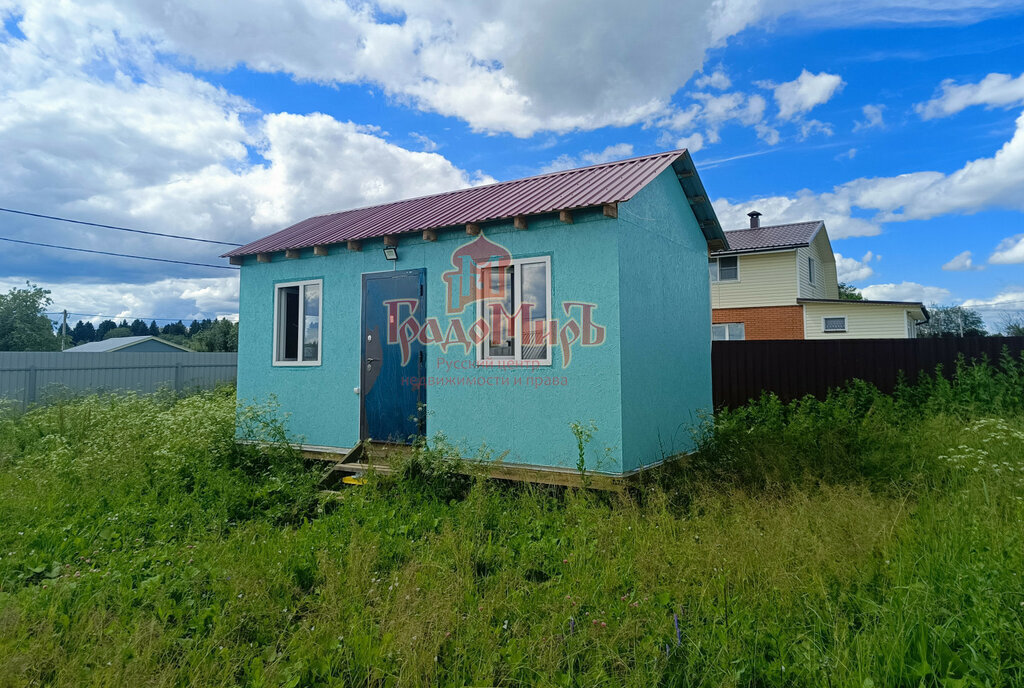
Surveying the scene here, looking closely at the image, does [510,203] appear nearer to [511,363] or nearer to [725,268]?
[511,363]

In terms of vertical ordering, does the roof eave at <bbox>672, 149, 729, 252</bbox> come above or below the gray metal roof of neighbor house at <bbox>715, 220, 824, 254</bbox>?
below

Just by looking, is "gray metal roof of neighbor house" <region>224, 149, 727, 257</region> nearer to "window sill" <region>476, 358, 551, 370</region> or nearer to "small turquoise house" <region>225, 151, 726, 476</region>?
"small turquoise house" <region>225, 151, 726, 476</region>

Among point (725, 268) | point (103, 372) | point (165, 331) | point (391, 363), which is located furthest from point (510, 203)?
point (165, 331)

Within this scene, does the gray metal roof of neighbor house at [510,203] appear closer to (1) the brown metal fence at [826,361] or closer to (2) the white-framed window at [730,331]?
(1) the brown metal fence at [826,361]

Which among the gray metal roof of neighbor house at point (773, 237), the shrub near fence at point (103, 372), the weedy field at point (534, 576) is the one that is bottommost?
the weedy field at point (534, 576)

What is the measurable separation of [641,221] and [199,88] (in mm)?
8373

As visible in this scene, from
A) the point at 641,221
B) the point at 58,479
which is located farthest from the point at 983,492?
the point at 58,479

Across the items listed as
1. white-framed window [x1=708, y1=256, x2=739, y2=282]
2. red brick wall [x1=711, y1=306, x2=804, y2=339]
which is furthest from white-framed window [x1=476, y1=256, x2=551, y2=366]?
red brick wall [x1=711, y1=306, x2=804, y2=339]

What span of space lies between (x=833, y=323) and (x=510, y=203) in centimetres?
1642

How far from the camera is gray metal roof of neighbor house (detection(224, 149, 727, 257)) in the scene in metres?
6.04

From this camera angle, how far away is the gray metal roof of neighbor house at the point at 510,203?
6035 millimetres

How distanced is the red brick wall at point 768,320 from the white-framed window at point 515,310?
15.0m

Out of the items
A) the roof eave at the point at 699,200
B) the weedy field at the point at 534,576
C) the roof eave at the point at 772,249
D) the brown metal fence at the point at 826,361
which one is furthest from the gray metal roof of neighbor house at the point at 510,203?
the roof eave at the point at 772,249

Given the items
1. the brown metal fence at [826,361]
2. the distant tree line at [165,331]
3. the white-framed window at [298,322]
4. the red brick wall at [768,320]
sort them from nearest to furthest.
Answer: the white-framed window at [298,322] < the brown metal fence at [826,361] < the red brick wall at [768,320] < the distant tree line at [165,331]
